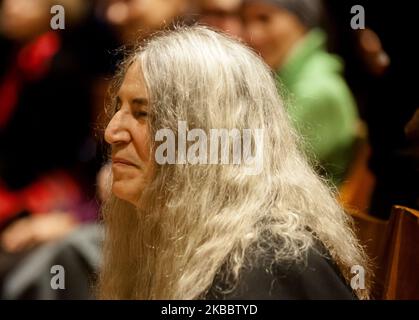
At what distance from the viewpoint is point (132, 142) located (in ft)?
4.63

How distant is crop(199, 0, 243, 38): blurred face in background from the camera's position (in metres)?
2.06

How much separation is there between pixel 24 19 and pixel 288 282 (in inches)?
46.1

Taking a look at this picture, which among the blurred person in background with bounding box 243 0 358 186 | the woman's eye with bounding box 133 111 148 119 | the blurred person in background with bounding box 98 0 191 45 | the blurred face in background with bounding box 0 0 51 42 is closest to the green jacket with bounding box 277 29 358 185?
the blurred person in background with bounding box 243 0 358 186

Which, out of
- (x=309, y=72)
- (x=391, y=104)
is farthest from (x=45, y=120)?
(x=391, y=104)

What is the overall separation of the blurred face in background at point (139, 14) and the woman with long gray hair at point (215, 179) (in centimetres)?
55

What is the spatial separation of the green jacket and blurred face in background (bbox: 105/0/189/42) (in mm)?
334

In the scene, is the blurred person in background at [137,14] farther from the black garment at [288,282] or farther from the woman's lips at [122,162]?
the black garment at [288,282]

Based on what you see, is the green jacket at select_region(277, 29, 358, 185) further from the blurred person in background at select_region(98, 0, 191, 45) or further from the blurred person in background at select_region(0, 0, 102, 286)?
the blurred person in background at select_region(0, 0, 102, 286)

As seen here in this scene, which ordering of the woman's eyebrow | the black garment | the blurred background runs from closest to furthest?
the black garment → the woman's eyebrow → the blurred background

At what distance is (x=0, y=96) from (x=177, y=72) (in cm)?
86

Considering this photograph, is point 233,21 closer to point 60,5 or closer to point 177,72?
point 60,5

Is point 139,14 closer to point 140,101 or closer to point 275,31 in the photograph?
point 275,31

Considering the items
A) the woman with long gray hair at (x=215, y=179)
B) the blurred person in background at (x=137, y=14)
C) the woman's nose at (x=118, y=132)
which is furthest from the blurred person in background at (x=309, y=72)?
the woman's nose at (x=118, y=132)

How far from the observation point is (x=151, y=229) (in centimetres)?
143
